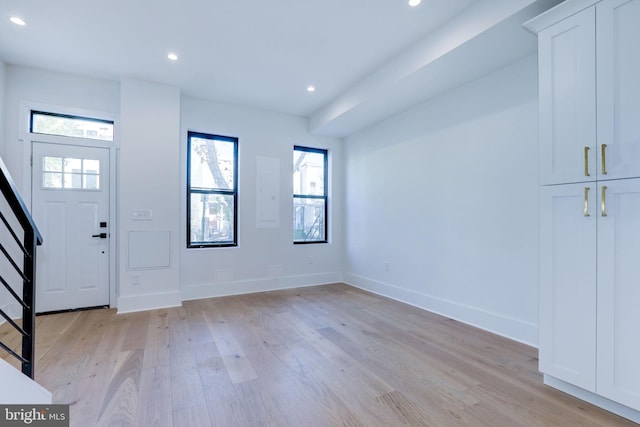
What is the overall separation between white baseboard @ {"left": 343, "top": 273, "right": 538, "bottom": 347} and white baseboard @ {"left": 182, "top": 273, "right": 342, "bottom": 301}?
93 cm

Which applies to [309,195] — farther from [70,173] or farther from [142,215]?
[70,173]

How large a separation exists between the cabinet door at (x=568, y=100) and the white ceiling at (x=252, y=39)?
320 millimetres

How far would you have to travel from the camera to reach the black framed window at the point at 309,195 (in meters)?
5.15

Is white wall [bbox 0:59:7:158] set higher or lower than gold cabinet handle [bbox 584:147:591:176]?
higher

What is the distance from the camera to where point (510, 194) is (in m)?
2.86

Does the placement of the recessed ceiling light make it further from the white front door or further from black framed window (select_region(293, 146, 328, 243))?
black framed window (select_region(293, 146, 328, 243))

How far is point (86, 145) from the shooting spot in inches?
145

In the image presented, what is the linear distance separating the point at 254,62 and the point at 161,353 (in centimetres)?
306

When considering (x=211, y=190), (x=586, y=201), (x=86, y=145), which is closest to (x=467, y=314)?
(x=586, y=201)

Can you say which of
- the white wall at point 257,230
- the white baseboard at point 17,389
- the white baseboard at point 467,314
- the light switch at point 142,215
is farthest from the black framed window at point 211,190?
the white baseboard at point 17,389

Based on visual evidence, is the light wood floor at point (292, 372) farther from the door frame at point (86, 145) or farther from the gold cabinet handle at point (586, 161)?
the gold cabinet handle at point (586, 161)

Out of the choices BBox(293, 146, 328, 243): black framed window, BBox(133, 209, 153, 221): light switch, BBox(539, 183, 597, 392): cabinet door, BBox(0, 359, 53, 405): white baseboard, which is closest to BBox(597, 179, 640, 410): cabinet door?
BBox(539, 183, 597, 392): cabinet door

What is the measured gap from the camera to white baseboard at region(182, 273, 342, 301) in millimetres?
4215

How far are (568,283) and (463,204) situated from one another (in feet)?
4.94
